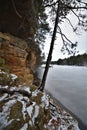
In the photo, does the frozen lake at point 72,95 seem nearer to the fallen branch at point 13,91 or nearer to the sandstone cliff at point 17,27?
the sandstone cliff at point 17,27

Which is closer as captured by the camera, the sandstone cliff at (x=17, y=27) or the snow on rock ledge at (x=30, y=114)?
the snow on rock ledge at (x=30, y=114)

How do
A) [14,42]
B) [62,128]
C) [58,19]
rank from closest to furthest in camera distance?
[62,128]
[14,42]
[58,19]

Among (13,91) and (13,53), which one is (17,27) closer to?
(13,53)

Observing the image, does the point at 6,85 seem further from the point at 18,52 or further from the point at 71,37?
the point at 71,37

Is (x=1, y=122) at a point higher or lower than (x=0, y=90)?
lower

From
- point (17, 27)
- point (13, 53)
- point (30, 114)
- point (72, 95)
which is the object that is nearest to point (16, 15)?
point (17, 27)

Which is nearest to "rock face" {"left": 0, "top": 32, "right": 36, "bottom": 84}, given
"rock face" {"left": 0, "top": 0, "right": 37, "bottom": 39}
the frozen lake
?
"rock face" {"left": 0, "top": 0, "right": 37, "bottom": 39}

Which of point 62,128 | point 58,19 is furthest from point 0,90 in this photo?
point 58,19

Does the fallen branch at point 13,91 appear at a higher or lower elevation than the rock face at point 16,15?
lower

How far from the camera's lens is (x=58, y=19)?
1020cm

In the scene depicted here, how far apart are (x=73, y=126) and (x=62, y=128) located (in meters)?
0.40

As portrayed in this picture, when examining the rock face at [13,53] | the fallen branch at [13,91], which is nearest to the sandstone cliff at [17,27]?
the rock face at [13,53]

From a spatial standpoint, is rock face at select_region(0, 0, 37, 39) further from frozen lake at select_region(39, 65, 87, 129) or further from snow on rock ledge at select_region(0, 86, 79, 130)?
snow on rock ledge at select_region(0, 86, 79, 130)

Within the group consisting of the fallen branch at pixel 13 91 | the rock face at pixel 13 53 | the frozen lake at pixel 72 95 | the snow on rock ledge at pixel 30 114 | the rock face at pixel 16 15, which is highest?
the rock face at pixel 16 15
